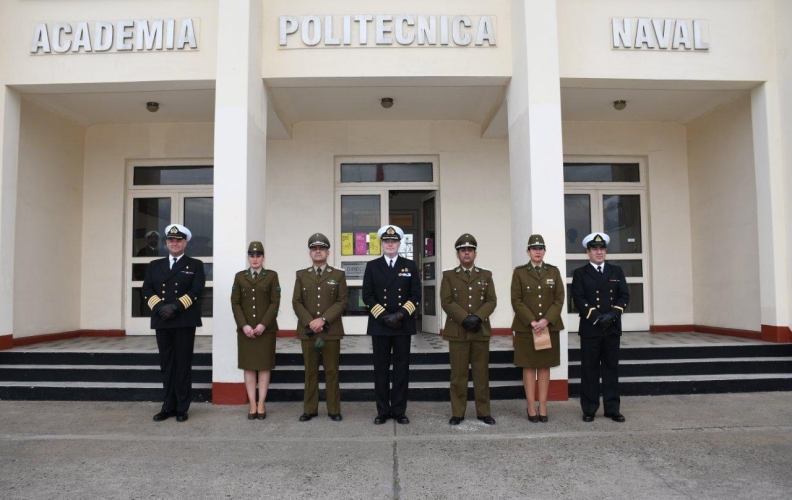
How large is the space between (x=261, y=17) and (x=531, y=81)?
3339 millimetres

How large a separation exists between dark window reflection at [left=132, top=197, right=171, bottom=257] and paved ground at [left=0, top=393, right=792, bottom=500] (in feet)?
11.6

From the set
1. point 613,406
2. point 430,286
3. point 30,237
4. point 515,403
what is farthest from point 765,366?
point 30,237

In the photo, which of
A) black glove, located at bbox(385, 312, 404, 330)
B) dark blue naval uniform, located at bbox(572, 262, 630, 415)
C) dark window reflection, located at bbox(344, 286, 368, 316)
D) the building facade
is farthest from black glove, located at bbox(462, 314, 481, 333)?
dark window reflection, located at bbox(344, 286, 368, 316)

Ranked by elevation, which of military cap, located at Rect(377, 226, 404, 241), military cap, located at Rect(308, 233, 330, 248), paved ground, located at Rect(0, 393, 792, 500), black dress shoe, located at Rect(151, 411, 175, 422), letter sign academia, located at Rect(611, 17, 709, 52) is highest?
letter sign academia, located at Rect(611, 17, 709, 52)

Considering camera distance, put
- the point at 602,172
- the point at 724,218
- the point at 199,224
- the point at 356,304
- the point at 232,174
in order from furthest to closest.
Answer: the point at 602,172
the point at 199,224
the point at 356,304
the point at 724,218
the point at 232,174

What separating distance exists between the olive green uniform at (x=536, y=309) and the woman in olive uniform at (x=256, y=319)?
7.64ft

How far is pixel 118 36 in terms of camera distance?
6621mm

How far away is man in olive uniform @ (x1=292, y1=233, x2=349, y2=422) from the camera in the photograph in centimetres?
517

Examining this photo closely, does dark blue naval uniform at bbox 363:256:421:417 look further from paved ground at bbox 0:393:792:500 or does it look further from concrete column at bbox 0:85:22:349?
concrete column at bbox 0:85:22:349

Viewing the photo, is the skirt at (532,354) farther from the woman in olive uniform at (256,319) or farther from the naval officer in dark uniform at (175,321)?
the naval officer in dark uniform at (175,321)

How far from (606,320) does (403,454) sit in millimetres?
2246

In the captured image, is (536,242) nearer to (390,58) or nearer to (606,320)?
(606,320)

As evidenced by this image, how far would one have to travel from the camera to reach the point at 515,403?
5789 millimetres

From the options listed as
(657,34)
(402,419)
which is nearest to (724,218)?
(657,34)
